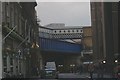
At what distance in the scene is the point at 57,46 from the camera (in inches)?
61.7

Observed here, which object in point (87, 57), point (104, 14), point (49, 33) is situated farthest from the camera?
point (87, 57)

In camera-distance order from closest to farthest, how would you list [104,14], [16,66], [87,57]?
1. [104,14]
2. [16,66]
3. [87,57]

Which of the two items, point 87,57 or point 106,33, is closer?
point 106,33

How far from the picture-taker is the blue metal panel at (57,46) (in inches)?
60.9

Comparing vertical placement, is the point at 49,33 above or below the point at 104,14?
below

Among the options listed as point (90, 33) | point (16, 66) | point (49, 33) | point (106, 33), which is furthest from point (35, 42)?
point (106, 33)

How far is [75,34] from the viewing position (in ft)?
4.81

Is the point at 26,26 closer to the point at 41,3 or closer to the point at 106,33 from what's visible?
the point at 41,3

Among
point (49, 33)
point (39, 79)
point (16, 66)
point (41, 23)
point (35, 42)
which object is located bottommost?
point (39, 79)

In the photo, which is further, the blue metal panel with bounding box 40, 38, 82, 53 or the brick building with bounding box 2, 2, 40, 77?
the blue metal panel with bounding box 40, 38, 82, 53

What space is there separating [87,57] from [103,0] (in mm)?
689

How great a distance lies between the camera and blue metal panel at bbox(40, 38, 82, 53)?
155 centimetres

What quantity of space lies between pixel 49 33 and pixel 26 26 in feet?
0.88

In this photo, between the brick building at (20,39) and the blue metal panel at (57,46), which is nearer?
the brick building at (20,39)
